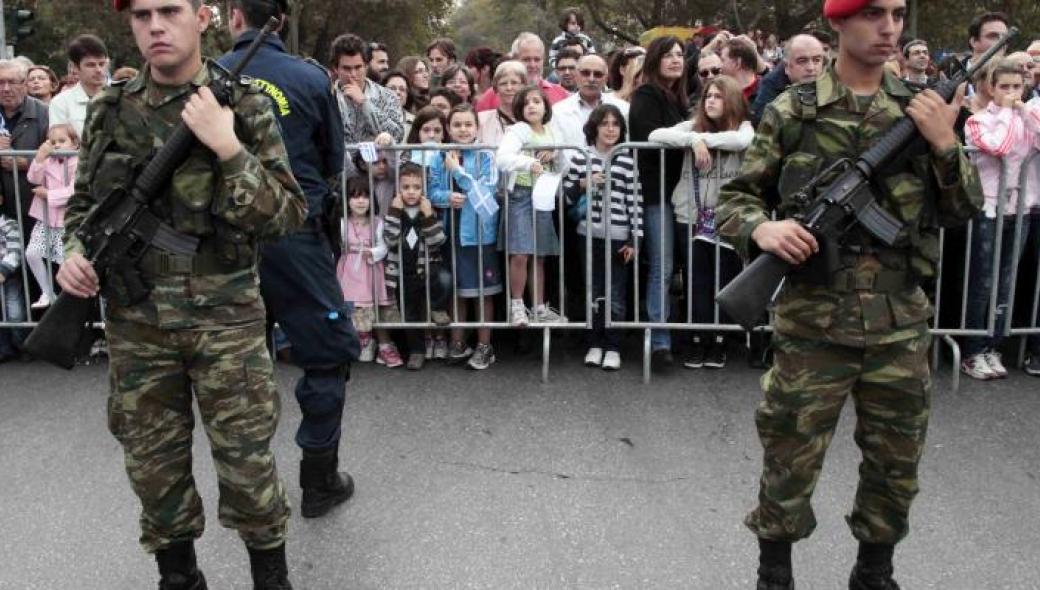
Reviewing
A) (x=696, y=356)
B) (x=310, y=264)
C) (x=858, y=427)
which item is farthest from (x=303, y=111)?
(x=696, y=356)

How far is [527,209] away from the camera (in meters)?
6.45

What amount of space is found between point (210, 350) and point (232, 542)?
1112 mm

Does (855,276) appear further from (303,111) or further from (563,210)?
(563,210)

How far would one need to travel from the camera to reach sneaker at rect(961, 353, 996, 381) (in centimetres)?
610

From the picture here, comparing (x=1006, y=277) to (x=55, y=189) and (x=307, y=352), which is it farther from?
(x=55, y=189)

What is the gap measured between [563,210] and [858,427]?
11.1ft

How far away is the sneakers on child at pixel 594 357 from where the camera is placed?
21.0ft

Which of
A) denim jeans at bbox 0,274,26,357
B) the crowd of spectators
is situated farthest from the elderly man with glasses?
denim jeans at bbox 0,274,26,357

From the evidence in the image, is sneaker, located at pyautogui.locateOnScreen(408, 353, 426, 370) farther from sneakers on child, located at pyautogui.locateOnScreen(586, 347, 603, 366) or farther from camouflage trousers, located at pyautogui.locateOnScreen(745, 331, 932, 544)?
camouflage trousers, located at pyautogui.locateOnScreen(745, 331, 932, 544)

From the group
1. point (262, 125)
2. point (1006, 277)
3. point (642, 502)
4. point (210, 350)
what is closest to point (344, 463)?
point (642, 502)

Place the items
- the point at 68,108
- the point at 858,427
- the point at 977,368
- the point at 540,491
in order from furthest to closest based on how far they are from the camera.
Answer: the point at 68,108
the point at 977,368
the point at 540,491
the point at 858,427

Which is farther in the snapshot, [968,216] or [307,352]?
[307,352]

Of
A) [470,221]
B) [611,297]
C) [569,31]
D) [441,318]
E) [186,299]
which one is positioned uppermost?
[569,31]

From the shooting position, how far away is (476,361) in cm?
645
